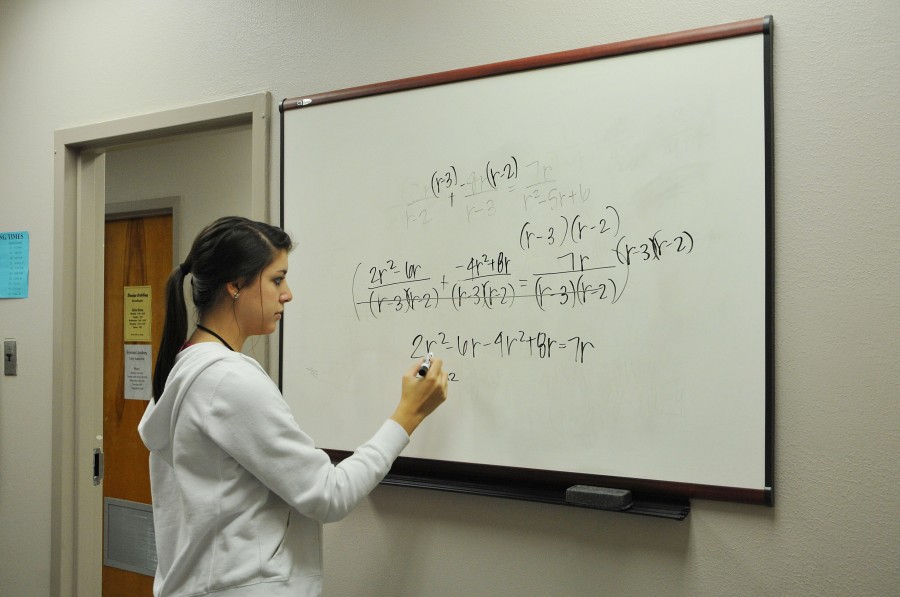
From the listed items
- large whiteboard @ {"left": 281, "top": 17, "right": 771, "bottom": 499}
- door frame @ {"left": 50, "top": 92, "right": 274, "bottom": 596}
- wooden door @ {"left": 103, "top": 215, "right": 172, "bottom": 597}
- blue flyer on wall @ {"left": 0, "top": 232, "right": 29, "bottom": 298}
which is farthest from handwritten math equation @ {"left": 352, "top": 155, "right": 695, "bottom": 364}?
wooden door @ {"left": 103, "top": 215, "right": 172, "bottom": 597}

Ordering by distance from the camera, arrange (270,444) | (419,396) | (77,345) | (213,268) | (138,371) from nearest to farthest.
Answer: (270,444), (213,268), (419,396), (77,345), (138,371)

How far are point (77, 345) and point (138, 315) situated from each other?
96 cm

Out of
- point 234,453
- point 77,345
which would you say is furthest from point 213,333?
point 77,345

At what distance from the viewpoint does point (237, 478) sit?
48.8 inches

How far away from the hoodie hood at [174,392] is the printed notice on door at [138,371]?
1920mm

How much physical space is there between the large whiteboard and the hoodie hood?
494 millimetres

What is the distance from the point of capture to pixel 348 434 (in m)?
1.73

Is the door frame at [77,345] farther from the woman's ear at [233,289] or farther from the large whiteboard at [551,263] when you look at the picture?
the woman's ear at [233,289]

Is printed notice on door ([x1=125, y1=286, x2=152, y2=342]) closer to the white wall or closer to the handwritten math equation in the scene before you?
the white wall

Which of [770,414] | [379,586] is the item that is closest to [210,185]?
[379,586]

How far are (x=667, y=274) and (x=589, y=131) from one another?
333mm

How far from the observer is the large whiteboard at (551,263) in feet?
4.47

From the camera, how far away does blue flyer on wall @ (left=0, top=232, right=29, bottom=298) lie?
2316 millimetres

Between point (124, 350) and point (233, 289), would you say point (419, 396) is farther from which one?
point (124, 350)
